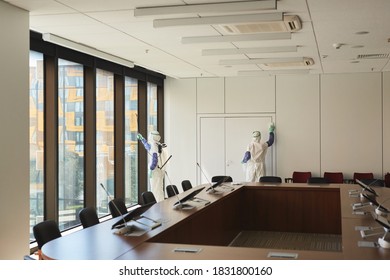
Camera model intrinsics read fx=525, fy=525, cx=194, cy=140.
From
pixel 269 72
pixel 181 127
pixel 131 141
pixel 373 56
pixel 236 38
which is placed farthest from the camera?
pixel 181 127

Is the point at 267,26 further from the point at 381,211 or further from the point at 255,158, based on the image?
the point at 255,158

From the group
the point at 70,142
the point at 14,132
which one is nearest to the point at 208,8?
the point at 14,132

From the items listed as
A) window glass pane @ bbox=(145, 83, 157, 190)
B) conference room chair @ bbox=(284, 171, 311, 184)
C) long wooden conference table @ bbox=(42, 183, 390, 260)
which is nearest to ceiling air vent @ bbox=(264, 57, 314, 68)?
long wooden conference table @ bbox=(42, 183, 390, 260)

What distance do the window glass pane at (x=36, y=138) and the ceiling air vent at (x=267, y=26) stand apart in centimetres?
303

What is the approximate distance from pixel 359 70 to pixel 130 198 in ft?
18.5

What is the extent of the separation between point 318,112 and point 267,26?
6.01m

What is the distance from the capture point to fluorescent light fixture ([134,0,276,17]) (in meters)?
5.34

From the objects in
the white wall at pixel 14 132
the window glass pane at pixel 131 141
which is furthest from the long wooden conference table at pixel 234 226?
the window glass pane at pixel 131 141

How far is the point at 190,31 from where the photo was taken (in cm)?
689

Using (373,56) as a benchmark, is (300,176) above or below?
below

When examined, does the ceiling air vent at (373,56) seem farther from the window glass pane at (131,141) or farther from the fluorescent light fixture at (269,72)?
the window glass pane at (131,141)

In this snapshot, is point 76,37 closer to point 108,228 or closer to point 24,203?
point 24,203

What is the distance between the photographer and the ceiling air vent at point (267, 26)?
6.15 m

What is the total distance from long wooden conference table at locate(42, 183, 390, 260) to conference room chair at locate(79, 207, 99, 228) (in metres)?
0.27
